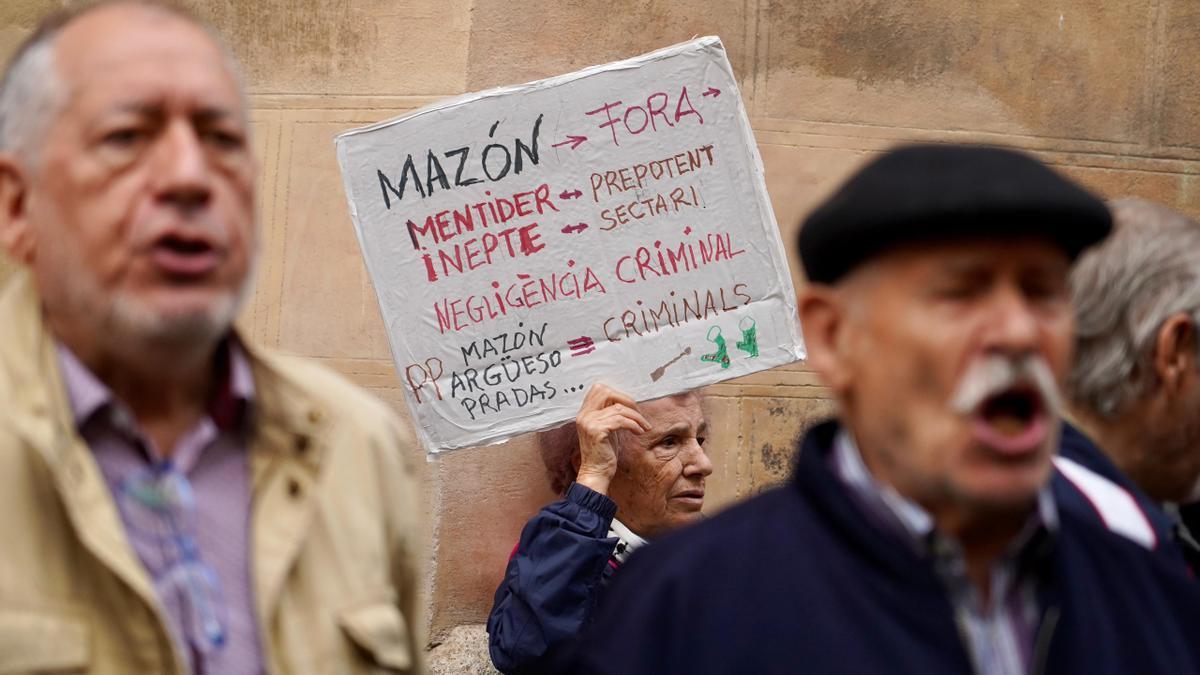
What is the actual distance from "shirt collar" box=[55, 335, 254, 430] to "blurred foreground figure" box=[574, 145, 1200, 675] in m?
0.54

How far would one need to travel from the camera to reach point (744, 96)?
5945 mm

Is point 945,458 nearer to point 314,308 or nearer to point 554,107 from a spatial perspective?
point 554,107

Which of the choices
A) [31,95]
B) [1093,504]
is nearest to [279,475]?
[31,95]

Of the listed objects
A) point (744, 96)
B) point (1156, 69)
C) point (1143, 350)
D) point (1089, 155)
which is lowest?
point (1089, 155)

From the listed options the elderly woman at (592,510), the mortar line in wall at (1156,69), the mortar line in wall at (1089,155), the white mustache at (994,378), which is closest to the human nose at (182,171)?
the white mustache at (994,378)

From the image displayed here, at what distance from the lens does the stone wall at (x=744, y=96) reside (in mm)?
5883

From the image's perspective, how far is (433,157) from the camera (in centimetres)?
426

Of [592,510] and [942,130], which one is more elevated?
[942,130]

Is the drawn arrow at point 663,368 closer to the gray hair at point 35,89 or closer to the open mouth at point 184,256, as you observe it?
the gray hair at point 35,89

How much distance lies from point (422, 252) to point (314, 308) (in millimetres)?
1782

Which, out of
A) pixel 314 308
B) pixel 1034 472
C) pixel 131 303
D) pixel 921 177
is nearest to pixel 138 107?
pixel 131 303

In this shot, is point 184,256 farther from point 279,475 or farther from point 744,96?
point 744,96

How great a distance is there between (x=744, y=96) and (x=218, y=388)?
13.7 feet

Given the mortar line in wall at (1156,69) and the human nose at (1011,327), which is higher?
the human nose at (1011,327)
